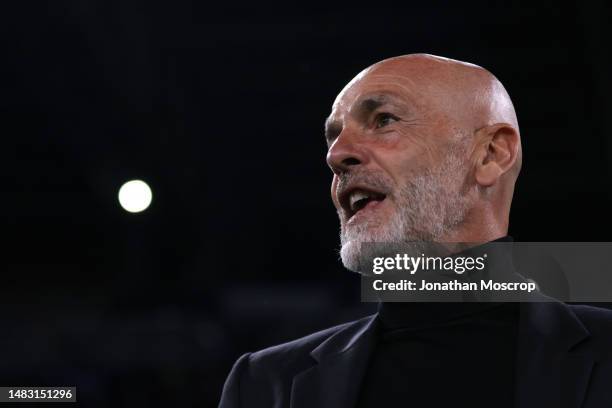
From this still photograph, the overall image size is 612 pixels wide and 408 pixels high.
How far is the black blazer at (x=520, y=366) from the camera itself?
96 cm

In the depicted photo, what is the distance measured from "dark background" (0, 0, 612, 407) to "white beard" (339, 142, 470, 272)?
2.45 feet

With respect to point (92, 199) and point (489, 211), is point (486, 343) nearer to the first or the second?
point (489, 211)

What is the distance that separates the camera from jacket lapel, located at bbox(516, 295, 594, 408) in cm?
96

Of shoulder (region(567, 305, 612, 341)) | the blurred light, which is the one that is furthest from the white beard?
the blurred light

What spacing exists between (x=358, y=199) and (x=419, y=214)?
0.29 ft

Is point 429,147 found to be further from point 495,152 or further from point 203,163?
point 203,163

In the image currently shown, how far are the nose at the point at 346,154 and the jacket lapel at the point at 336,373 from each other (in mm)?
236

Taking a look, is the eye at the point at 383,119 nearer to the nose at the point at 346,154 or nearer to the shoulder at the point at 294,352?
the nose at the point at 346,154

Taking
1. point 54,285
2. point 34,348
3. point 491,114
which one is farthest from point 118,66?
point 491,114

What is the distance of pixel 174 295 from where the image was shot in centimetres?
201

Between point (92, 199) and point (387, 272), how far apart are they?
1224 millimetres

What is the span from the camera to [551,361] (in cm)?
100

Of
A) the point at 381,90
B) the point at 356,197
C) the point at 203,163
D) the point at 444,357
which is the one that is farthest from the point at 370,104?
the point at 203,163

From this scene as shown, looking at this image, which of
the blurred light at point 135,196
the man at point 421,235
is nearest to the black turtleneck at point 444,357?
the man at point 421,235
